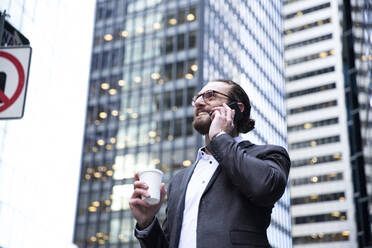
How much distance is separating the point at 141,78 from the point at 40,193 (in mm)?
30091

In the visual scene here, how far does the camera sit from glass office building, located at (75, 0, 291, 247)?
6253 centimetres

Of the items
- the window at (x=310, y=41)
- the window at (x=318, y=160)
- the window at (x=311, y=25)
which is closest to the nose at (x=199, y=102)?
the window at (x=318, y=160)

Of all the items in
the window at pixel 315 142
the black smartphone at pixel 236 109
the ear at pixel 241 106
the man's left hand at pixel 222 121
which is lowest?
the man's left hand at pixel 222 121

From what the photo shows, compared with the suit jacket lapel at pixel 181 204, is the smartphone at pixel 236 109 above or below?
above

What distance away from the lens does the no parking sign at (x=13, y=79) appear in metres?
7.88

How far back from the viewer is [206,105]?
340cm

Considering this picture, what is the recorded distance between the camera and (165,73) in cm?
6650

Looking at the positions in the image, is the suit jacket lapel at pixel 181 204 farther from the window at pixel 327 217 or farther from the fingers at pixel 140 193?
the window at pixel 327 217

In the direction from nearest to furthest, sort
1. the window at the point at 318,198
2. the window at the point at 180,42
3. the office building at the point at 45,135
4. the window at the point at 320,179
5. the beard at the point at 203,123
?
the beard at the point at 203,123 → the office building at the point at 45,135 → the window at the point at 180,42 → the window at the point at 318,198 → the window at the point at 320,179

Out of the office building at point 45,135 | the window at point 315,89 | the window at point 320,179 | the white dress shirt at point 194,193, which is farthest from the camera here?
the window at point 315,89

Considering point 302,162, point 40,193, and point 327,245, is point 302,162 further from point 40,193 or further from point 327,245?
point 40,193

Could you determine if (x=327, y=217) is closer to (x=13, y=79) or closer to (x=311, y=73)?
(x=311, y=73)

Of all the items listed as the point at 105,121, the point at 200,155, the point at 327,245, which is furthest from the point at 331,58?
the point at 200,155

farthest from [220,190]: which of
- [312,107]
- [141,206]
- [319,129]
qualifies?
[312,107]
